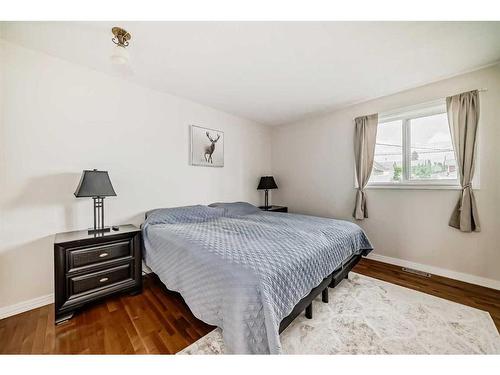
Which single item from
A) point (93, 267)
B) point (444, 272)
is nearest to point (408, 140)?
point (444, 272)

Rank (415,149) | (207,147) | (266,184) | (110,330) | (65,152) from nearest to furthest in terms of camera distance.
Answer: (110,330) < (65,152) < (415,149) < (207,147) < (266,184)

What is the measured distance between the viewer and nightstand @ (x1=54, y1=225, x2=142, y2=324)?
1517mm

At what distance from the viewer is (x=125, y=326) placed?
1.47m

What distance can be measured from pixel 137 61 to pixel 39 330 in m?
2.39

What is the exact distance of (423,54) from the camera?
185 cm

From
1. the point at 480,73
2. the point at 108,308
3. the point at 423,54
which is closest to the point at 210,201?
the point at 108,308

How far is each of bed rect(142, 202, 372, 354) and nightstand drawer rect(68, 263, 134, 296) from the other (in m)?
0.20

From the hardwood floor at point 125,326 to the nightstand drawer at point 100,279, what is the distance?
0.64 ft

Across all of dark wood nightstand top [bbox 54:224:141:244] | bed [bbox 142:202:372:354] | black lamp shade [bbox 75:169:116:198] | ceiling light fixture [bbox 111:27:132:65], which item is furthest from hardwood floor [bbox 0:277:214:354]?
ceiling light fixture [bbox 111:27:132:65]

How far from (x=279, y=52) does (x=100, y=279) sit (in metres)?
2.58

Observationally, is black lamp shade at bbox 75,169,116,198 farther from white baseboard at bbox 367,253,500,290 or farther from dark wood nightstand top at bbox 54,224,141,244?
white baseboard at bbox 367,253,500,290

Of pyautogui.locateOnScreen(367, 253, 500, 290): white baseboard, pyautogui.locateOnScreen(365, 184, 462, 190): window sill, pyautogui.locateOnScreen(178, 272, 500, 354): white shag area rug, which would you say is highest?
pyautogui.locateOnScreen(365, 184, 462, 190): window sill

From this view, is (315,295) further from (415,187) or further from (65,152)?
(65,152)
